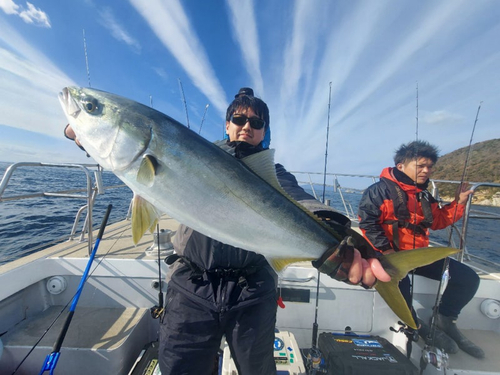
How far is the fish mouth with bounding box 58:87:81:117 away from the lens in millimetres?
1920

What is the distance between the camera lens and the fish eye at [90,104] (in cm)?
191

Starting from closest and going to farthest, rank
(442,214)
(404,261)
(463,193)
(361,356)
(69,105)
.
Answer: (69,105) → (404,261) → (361,356) → (463,193) → (442,214)

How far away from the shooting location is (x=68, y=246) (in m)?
4.64

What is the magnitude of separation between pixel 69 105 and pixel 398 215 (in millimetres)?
4571

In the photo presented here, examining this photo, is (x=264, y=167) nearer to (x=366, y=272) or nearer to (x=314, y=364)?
(x=366, y=272)

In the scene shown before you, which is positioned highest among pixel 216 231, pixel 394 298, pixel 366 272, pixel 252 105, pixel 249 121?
pixel 252 105

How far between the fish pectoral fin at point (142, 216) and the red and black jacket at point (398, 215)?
11.6 feet

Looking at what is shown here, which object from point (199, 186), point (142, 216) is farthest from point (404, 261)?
point (142, 216)

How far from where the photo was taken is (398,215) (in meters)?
4.04

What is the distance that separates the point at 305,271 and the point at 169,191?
2811 mm

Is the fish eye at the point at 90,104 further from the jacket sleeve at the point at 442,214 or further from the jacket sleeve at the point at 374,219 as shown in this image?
the jacket sleeve at the point at 442,214

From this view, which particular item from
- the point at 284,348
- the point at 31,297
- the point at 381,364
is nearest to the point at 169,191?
the point at 284,348

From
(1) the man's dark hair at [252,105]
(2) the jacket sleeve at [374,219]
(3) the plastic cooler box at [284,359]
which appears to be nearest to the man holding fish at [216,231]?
(1) the man's dark hair at [252,105]

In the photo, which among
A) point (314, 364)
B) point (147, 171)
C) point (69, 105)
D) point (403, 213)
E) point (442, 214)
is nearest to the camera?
point (147, 171)
